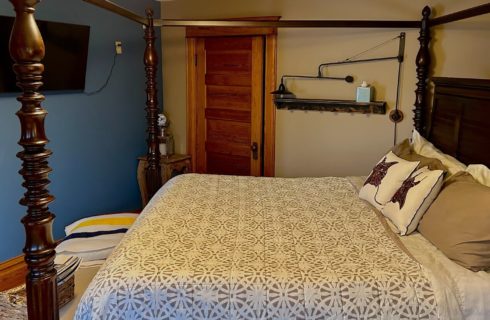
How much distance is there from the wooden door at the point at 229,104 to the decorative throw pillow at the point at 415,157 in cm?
175

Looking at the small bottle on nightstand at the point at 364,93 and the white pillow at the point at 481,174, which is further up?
the small bottle on nightstand at the point at 364,93

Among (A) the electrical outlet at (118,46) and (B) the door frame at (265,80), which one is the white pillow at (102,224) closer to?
(B) the door frame at (265,80)

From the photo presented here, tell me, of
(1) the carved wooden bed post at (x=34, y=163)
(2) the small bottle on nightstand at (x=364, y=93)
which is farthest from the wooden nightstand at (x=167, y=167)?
(1) the carved wooden bed post at (x=34, y=163)

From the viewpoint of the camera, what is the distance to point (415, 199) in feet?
7.02

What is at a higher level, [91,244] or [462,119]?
[462,119]

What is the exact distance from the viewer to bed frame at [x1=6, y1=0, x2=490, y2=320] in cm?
148

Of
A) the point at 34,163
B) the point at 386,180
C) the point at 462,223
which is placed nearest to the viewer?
the point at 34,163

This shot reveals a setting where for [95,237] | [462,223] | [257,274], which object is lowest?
[95,237]

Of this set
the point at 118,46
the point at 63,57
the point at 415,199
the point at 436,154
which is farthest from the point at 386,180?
the point at 118,46

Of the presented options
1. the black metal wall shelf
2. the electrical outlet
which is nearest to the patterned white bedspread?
the black metal wall shelf

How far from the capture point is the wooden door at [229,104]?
4.29 meters

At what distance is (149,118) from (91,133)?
0.97 m

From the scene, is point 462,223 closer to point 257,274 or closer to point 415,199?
point 415,199

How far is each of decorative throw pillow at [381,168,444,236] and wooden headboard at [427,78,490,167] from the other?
41cm
